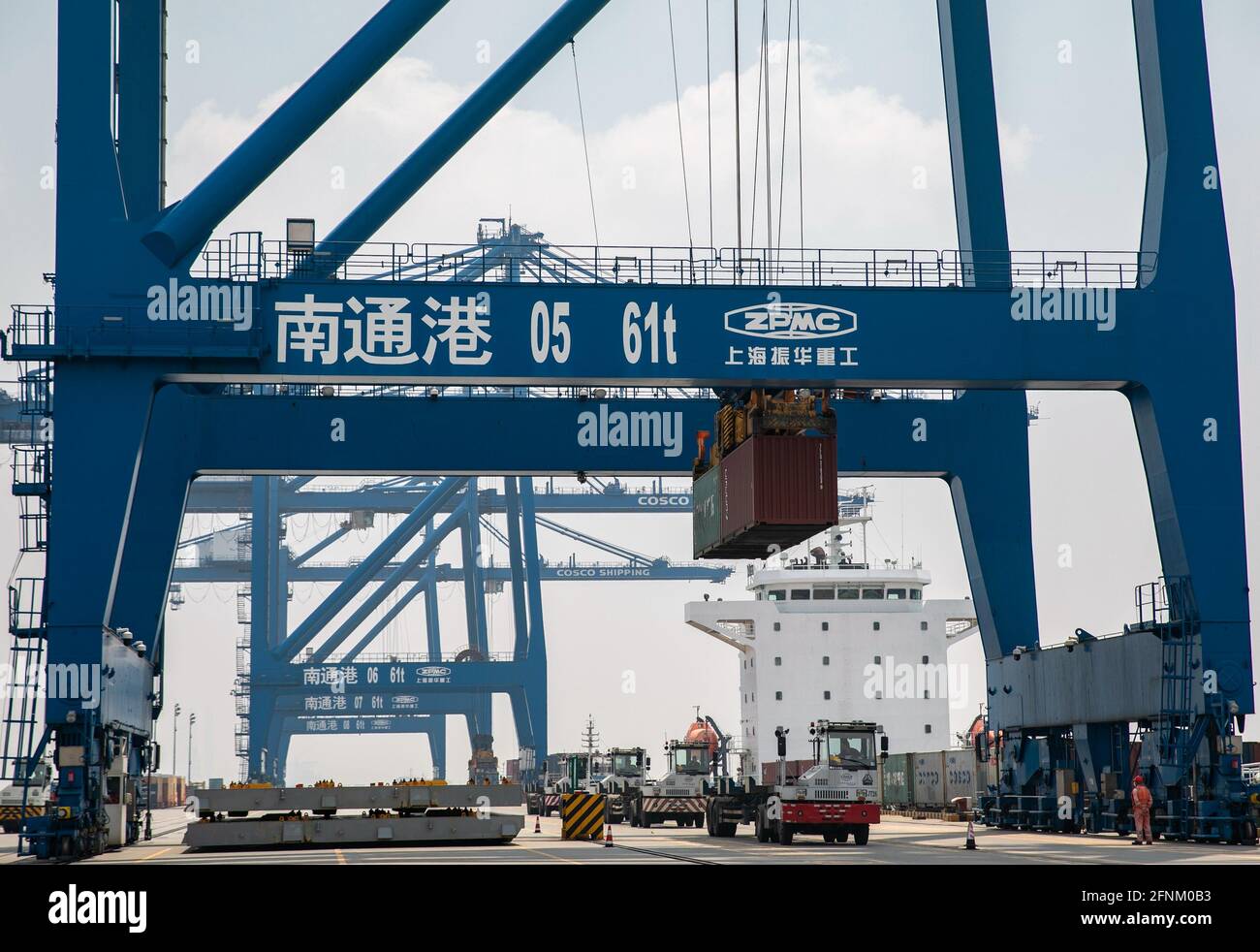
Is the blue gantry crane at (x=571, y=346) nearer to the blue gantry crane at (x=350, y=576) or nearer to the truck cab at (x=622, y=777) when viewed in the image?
the truck cab at (x=622, y=777)

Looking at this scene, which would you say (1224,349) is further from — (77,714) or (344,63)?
(77,714)

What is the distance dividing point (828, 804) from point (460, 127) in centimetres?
1638

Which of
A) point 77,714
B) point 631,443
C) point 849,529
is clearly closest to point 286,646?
point 849,529

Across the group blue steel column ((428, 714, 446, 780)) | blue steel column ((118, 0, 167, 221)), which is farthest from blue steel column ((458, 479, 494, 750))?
blue steel column ((118, 0, 167, 221))

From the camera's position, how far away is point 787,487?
88.5 feet

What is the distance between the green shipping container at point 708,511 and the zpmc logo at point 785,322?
10.8 ft

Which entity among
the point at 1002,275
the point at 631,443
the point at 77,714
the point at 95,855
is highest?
the point at 1002,275

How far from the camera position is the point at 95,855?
26625 millimetres

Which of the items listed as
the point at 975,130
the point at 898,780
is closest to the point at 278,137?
the point at 975,130

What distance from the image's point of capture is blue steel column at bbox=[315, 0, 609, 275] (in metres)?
33.9

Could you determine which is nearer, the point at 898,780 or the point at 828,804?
the point at 828,804

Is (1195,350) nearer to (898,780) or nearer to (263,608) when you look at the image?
(898,780)

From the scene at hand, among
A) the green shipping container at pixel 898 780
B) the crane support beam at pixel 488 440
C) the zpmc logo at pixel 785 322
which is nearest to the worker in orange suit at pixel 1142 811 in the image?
the zpmc logo at pixel 785 322
